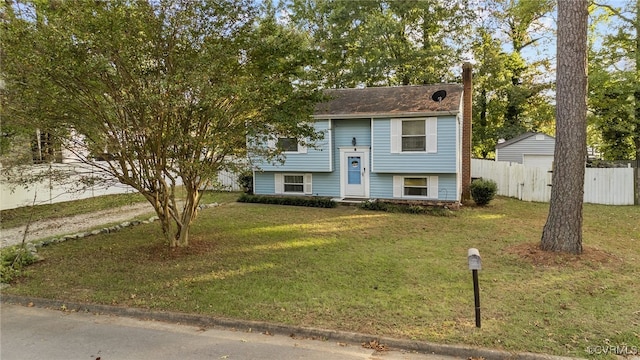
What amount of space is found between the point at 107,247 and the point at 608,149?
20859 mm

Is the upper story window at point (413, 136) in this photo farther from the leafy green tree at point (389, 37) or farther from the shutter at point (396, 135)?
the leafy green tree at point (389, 37)

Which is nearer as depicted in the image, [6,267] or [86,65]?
[86,65]

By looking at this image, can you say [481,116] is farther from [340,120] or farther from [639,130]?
[340,120]

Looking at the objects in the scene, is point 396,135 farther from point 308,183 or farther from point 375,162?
A: point 308,183

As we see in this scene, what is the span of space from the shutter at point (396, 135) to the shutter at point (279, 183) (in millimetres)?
5106

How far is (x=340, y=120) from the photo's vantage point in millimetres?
15664

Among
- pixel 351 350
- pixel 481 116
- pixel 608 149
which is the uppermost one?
pixel 481 116

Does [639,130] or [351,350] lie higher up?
[639,130]

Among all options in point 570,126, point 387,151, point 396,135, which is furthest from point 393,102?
point 570,126

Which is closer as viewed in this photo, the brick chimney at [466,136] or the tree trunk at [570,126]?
the tree trunk at [570,126]

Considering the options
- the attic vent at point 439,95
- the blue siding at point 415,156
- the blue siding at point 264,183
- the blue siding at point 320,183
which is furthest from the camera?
the blue siding at point 264,183

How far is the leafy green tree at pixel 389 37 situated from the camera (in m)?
22.9

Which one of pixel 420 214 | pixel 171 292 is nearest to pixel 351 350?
pixel 171 292

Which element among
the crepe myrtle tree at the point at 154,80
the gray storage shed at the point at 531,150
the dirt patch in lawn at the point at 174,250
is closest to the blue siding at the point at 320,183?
the dirt patch in lawn at the point at 174,250
